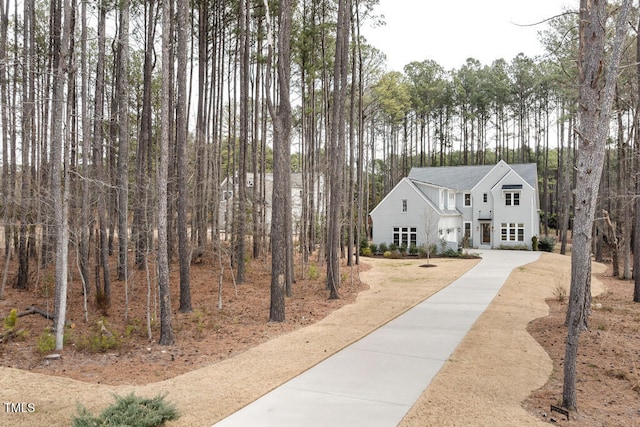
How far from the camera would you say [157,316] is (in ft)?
37.8

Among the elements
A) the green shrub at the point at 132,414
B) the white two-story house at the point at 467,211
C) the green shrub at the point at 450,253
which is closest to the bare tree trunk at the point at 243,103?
the green shrub at the point at 132,414

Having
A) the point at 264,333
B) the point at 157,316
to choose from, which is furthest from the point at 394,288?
the point at 157,316

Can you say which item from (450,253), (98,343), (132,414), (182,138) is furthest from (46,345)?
(450,253)

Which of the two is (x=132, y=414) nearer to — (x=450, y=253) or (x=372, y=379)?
(x=372, y=379)

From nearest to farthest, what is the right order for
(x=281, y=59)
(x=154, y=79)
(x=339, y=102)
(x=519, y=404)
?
(x=519, y=404) < (x=281, y=59) < (x=339, y=102) < (x=154, y=79)

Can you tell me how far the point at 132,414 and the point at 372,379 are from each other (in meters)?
3.65

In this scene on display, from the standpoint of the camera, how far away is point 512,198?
32.7 metres

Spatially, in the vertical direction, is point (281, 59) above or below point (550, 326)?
above

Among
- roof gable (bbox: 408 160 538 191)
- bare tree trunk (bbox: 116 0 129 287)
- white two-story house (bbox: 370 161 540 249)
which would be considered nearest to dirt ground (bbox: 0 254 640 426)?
bare tree trunk (bbox: 116 0 129 287)

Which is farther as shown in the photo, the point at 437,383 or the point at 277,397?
the point at 437,383

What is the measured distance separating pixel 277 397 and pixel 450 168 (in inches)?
1376

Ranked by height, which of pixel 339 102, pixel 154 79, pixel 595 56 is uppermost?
pixel 154 79

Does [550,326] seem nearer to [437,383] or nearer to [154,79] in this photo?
[437,383]

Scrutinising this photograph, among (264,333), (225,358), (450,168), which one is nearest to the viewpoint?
(225,358)
